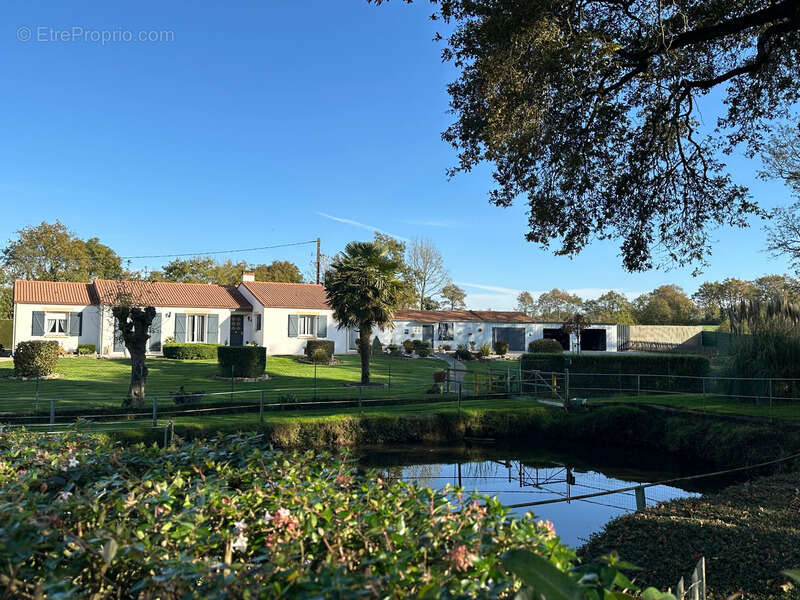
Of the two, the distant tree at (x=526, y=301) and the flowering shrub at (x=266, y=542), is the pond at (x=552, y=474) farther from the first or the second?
the distant tree at (x=526, y=301)

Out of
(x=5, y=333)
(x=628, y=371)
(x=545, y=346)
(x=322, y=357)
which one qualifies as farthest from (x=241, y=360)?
(x=5, y=333)

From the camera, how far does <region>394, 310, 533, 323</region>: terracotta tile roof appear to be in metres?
39.8

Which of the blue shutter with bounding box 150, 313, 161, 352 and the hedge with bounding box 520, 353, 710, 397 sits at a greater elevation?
the blue shutter with bounding box 150, 313, 161, 352

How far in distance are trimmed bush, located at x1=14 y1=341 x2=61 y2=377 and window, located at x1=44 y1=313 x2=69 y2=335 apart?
32.0ft

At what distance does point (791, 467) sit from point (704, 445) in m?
2.52

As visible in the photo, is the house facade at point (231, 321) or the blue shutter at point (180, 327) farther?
the blue shutter at point (180, 327)

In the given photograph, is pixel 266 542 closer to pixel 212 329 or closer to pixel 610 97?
pixel 610 97

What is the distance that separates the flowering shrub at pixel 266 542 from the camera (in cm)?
187

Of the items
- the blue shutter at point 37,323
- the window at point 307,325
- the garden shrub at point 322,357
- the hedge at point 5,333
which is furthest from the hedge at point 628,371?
the hedge at point 5,333

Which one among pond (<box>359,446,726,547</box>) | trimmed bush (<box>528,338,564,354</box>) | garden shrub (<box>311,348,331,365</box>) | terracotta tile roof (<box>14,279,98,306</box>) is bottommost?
pond (<box>359,446,726,547</box>)

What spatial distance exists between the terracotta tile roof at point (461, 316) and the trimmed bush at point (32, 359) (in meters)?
21.8

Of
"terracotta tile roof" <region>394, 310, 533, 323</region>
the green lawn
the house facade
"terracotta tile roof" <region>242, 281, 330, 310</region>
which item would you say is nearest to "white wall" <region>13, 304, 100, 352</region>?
the house facade

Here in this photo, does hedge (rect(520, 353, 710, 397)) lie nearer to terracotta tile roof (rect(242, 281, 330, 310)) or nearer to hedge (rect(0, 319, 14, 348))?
terracotta tile roof (rect(242, 281, 330, 310))

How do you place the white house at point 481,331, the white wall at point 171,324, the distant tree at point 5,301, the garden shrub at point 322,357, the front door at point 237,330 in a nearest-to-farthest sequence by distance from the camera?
the garden shrub at point 322,357, the white wall at point 171,324, the front door at point 237,330, the white house at point 481,331, the distant tree at point 5,301
